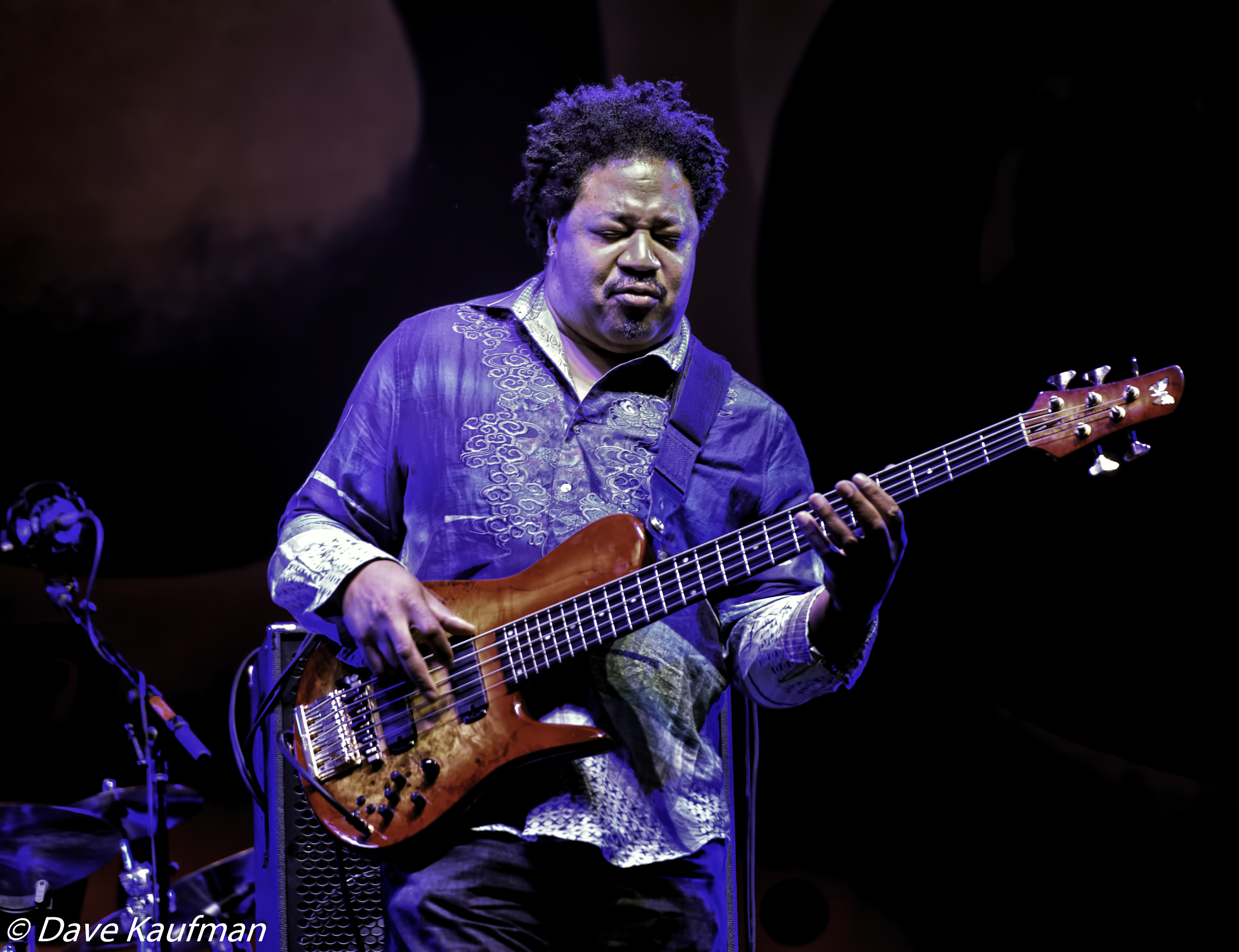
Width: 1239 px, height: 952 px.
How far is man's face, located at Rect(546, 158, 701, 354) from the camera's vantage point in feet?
7.20

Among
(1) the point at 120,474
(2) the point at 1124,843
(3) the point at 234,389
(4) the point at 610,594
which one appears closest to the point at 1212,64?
(2) the point at 1124,843

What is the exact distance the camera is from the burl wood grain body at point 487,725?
5.59 ft

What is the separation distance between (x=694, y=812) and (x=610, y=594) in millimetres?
458

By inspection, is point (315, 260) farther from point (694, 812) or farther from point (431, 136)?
point (694, 812)

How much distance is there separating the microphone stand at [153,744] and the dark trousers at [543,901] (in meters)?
1.08

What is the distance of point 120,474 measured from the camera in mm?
3242

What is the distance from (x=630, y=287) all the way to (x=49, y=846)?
2.41 m

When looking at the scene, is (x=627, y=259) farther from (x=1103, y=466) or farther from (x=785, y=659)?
(x=1103, y=466)

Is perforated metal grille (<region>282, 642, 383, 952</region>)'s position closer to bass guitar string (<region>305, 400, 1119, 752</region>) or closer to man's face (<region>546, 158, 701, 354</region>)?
bass guitar string (<region>305, 400, 1119, 752</region>)

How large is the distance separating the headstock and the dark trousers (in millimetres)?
1081

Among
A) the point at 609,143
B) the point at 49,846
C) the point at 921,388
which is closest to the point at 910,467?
the point at 609,143

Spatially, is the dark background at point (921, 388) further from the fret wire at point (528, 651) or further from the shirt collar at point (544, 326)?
the fret wire at point (528, 651)

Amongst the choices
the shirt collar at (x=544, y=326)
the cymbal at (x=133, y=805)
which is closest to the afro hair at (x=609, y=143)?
the shirt collar at (x=544, y=326)

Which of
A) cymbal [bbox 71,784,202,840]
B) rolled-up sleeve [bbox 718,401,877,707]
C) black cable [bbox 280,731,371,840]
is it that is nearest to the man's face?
rolled-up sleeve [bbox 718,401,877,707]
